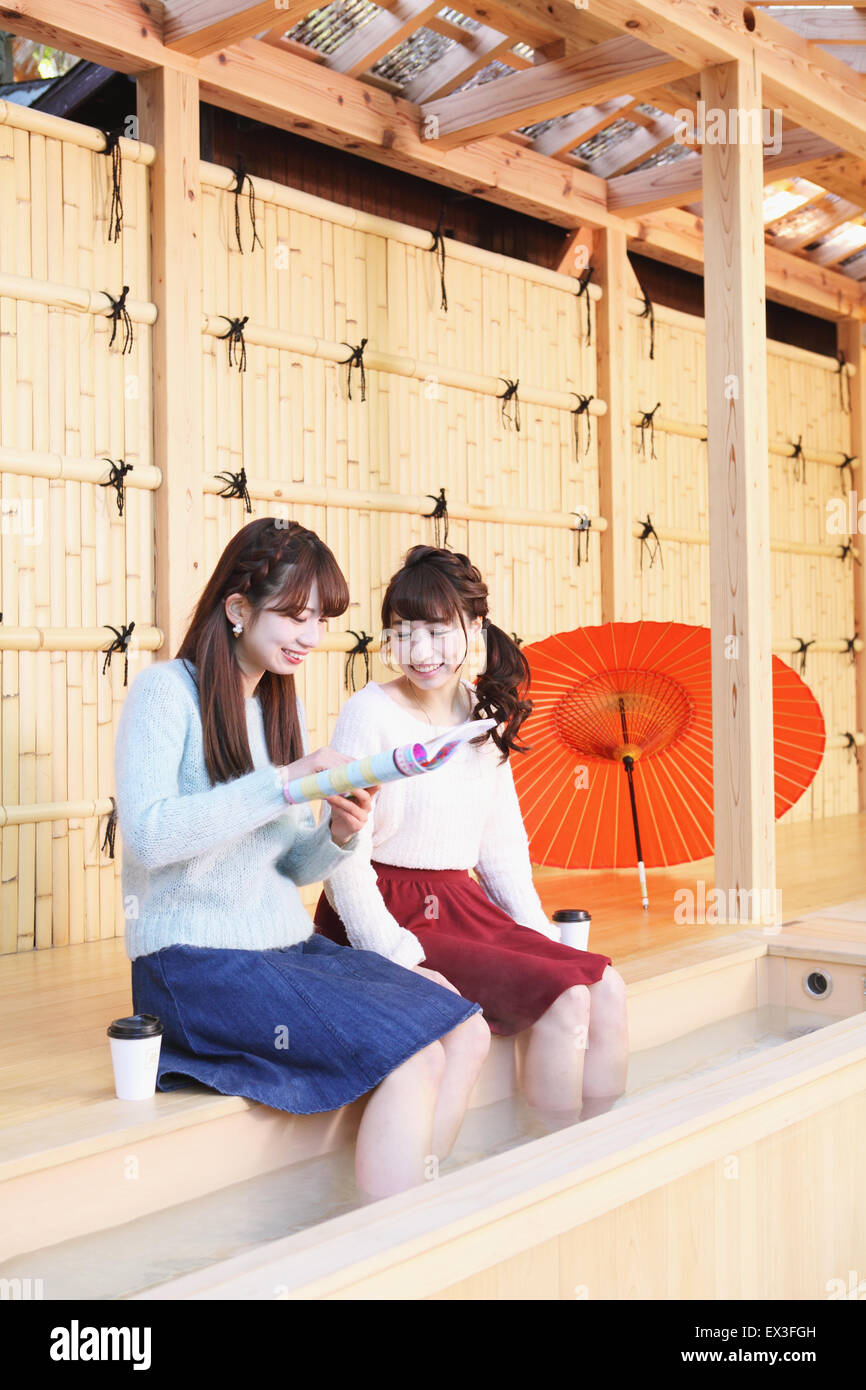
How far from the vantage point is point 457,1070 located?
2400 mm

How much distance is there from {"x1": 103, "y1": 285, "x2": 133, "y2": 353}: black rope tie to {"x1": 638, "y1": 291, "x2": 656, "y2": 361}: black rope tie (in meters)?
2.74

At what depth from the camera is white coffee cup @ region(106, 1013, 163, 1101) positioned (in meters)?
2.26

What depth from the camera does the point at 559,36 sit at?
4.56 m

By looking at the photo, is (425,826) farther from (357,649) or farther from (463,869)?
(357,649)

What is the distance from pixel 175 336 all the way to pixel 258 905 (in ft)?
7.86

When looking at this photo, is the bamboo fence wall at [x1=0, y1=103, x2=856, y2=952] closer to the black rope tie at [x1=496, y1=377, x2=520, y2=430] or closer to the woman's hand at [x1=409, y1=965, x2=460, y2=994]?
the black rope tie at [x1=496, y1=377, x2=520, y2=430]

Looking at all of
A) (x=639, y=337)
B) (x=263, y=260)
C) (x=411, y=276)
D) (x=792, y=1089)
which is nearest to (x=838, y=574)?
(x=639, y=337)

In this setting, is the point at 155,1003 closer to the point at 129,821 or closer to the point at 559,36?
the point at 129,821

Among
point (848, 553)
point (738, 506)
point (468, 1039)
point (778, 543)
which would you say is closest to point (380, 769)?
point (468, 1039)

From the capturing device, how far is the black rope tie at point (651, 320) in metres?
6.12

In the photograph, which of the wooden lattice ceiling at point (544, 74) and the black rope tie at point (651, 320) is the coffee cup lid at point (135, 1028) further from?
the black rope tie at point (651, 320)

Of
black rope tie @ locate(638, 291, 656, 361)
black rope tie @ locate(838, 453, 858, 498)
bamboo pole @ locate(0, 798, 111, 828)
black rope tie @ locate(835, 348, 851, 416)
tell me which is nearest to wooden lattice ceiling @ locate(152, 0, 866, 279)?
black rope tie @ locate(638, 291, 656, 361)
